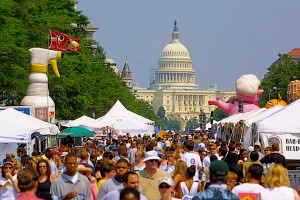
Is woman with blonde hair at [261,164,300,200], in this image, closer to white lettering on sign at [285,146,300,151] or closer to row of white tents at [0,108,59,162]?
row of white tents at [0,108,59,162]

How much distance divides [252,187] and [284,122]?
11.2m

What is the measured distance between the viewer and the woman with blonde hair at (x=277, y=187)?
11.9 metres

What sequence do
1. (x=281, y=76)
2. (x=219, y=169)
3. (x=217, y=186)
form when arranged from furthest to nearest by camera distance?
1. (x=281, y=76)
2. (x=219, y=169)
3. (x=217, y=186)

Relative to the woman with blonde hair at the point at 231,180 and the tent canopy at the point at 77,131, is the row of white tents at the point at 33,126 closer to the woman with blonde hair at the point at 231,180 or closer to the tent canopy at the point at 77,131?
the tent canopy at the point at 77,131

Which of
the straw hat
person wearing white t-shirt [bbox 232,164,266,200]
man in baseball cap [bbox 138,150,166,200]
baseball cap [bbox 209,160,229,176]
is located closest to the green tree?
the straw hat

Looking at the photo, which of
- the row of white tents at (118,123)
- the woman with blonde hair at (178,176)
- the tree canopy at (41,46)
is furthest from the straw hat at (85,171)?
the row of white tents at (118,123)

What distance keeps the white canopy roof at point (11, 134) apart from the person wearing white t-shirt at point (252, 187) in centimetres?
918

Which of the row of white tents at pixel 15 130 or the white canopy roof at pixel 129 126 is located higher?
the white canopy roof at pixel 129 126

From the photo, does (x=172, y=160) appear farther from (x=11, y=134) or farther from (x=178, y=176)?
(x=178, y=176)

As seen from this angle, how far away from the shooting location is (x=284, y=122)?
78.2 ft

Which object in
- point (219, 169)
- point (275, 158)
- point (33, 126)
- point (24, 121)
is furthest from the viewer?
point (24, 121)

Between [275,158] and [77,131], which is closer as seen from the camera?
[275,158]

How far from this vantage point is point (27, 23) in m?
52.8

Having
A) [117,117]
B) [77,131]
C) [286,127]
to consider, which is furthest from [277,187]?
[117,117]
